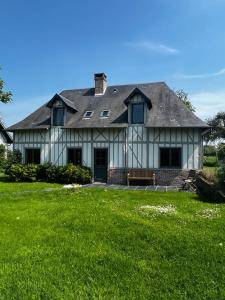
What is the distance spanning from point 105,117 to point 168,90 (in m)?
4.52

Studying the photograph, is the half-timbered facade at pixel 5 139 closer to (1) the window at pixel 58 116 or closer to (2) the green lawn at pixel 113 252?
(1) the window at pixel 58 116

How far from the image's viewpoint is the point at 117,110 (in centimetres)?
1986

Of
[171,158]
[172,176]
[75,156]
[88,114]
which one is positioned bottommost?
[172,176]

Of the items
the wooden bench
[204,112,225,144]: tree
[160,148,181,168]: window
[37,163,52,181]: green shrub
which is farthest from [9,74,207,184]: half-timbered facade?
[204,112,225,144]: tree

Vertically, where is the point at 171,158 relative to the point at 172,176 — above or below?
above

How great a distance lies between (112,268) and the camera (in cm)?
528

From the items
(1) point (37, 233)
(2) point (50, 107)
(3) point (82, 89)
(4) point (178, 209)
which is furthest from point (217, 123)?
(1) point (37, 233)

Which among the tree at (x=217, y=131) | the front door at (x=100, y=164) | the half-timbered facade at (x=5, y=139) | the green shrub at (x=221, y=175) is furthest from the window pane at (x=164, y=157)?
the tree at (x=217, y=131)

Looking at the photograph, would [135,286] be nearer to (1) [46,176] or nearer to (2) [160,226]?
(2) [160,226]

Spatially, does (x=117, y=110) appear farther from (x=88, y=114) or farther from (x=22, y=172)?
(x=22, y=172)

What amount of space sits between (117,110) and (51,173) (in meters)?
5.66

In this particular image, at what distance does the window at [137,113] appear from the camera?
18453 mm

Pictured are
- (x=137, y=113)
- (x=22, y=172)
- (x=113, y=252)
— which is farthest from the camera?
(x=22, y=172)

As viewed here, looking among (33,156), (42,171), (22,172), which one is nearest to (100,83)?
(33,156)
